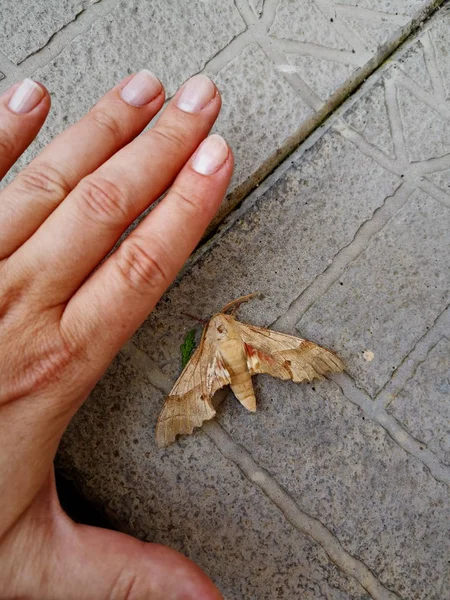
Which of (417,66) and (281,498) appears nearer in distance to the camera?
(281,498)

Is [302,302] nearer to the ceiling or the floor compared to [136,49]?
nearer to the floor

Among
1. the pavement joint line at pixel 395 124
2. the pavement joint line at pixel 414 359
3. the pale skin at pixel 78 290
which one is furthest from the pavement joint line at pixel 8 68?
the pavement joint line at pixel 414 359

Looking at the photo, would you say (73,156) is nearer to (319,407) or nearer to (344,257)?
(344,257)

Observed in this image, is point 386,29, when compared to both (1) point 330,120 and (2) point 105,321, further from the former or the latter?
(2) point 105,321

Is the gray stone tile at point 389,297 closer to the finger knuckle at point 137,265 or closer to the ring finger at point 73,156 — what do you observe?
the finger knuckle at point 137,265

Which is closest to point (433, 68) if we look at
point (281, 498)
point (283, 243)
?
point (283, 243)

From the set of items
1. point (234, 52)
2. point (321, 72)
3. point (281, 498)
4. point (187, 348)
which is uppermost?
point (234, 52)

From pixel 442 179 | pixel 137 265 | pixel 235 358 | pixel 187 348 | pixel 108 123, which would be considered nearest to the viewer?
pixel 137 265

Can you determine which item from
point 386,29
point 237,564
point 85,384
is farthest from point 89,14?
point 237,564
